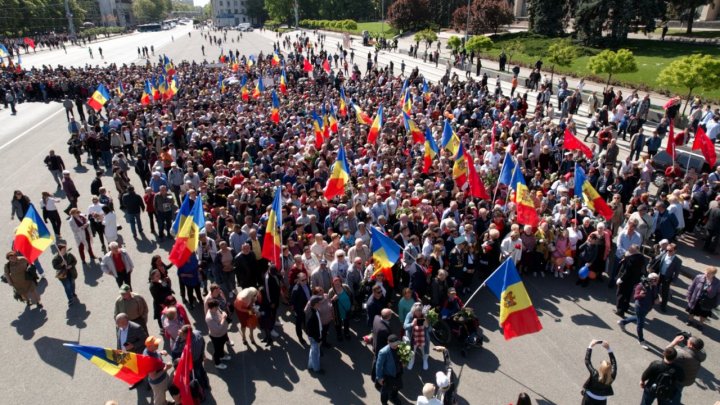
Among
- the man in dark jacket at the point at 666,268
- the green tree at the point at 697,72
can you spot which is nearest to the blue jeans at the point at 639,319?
the man in dark jacket at the point at 666,268

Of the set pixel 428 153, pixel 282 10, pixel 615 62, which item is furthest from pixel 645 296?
pixel 282 10

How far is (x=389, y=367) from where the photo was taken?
6797 millimetres

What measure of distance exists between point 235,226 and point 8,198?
1119 centimetres

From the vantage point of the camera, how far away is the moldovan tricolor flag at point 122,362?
19.0 feet

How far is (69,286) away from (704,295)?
484 inches

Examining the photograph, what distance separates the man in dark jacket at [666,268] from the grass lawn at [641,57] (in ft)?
80.3

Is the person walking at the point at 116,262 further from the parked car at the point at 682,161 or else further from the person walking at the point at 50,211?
the parked car at the point at 682,161

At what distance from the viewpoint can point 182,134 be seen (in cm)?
1850

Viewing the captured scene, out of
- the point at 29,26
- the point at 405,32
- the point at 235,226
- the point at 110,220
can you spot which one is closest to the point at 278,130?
the point at 110,220

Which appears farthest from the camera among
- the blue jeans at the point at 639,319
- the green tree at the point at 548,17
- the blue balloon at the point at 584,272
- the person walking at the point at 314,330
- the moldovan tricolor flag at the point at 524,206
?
the green tree at the point at 548,17

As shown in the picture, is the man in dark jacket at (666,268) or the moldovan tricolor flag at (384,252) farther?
the man in dark jacket at (666,268)

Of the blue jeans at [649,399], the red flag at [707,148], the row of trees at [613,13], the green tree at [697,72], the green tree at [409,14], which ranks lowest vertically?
the blue jeans at [649,399]

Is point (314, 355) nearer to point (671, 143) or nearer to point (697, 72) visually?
point (671, 143)

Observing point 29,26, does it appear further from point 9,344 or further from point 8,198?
point 9,344
